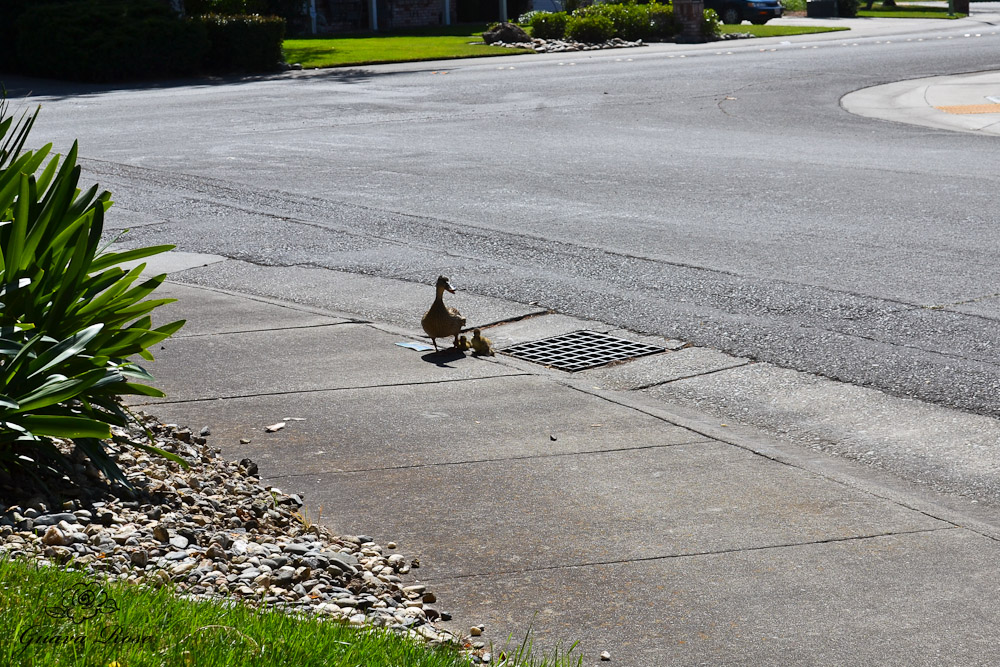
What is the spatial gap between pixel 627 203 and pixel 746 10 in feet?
116

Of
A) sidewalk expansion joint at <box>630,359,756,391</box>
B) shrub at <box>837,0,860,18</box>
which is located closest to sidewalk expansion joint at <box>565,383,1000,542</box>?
sidewalk expansion joint at <box>630,359,756,391</box>

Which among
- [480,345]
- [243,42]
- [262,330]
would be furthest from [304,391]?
[243,42]

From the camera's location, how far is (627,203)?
11.8m

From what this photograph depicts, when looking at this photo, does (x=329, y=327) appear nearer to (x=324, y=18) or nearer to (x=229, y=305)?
(x=229, y=305)

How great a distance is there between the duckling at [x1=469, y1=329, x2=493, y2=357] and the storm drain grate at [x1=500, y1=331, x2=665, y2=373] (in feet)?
0.46

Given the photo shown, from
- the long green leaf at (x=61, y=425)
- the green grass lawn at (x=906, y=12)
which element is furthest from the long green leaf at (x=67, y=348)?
the green grass lawn at (x=906, y=12)

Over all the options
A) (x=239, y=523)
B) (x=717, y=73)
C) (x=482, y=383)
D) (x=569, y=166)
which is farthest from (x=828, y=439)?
(x=717, y=73)

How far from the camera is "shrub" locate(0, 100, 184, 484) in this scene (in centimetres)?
426

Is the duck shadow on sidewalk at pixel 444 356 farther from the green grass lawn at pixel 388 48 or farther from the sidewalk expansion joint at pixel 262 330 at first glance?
the green grass lawn at pixel 388 48

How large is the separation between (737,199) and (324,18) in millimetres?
34561

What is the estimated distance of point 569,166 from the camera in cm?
1404

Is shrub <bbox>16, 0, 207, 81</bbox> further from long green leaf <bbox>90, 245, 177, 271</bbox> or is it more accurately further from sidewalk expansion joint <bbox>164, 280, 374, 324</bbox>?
long green leaf <bbox>90, 245, 177, 271</bbox>

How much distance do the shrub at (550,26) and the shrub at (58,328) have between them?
3373 centimetres

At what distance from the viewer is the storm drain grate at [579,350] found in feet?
22.9
